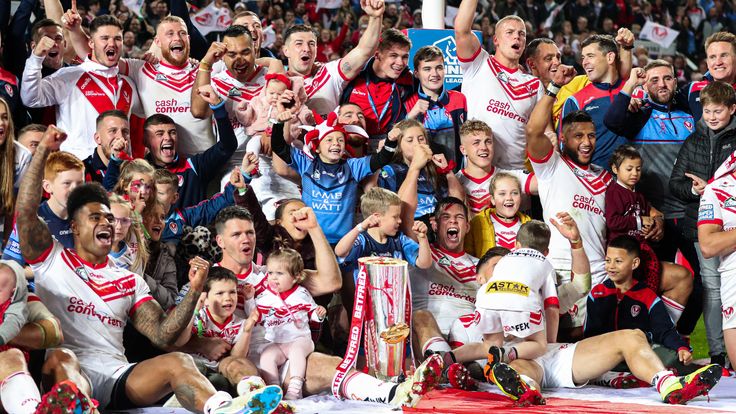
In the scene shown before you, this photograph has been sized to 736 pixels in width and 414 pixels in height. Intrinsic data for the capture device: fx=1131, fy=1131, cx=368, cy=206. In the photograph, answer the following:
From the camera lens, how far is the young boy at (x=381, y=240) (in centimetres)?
746

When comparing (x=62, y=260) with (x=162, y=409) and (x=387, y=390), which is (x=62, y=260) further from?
(x=387, y=390)

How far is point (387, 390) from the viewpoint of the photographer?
6.43 meters

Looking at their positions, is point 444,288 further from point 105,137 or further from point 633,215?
point 105,137

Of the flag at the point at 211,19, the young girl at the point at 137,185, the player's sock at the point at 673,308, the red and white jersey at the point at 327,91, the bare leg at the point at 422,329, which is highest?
the flag at the point at 211,19

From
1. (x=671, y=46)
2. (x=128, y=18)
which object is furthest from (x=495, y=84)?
(x=671, y=46)

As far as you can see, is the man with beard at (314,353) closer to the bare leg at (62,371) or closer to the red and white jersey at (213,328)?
the red and white jersey at (213,328)

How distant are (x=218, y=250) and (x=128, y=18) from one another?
7228 millimetres

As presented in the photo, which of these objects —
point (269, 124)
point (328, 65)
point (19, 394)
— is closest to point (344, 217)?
point (269, 124)

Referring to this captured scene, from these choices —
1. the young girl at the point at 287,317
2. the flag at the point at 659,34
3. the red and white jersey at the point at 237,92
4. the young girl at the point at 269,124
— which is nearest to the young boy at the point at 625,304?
the young girl at the point at 287,317

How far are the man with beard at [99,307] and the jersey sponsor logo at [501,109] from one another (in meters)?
3.45

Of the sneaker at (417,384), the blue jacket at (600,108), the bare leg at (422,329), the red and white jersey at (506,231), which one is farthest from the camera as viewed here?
the blue jacket at (600,108)

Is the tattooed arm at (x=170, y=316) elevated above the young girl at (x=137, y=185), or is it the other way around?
the young girl at (x=137, y=185)

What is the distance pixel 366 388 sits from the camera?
6.48m

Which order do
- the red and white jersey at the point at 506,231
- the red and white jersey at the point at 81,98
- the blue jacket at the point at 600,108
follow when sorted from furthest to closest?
the blue jacket at the point at 600,108, the red and white jersey at the point at 81,98, the red and white jersey at the point at 506,231
